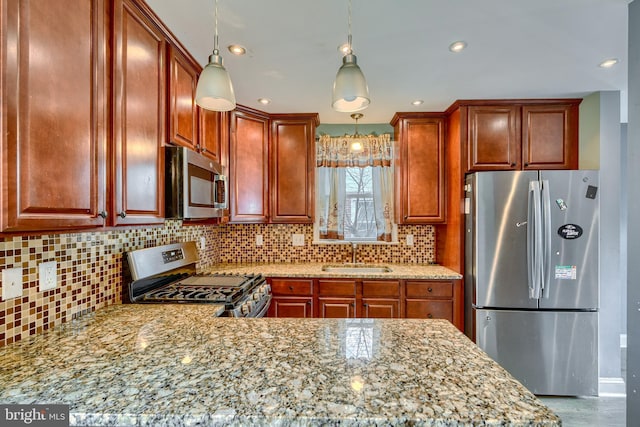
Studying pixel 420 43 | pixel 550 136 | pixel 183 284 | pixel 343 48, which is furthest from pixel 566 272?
pixel 183 284

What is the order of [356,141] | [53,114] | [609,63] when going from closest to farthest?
[53,114]
[609,63]
[356,141]

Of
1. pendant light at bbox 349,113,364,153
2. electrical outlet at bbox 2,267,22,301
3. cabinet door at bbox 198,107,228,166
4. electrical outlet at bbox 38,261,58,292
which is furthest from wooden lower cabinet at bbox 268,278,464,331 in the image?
electrical outlet at bbox 2,267,22,301

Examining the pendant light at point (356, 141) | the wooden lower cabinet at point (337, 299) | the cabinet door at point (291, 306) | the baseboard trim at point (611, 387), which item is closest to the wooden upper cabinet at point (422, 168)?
the pendant light at point (356, 141)

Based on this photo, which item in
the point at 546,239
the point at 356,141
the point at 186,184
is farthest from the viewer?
the point at 356,141

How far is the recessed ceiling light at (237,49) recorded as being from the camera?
176cm

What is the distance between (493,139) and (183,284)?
279cm

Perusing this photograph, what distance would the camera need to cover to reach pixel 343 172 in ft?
10.7

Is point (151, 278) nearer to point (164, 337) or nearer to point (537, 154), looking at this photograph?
point (164, 337)

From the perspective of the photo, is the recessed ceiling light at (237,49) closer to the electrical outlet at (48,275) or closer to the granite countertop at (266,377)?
the electrical outlet at (48,275)

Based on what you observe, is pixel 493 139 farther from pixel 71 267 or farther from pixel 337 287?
pixel 71 267

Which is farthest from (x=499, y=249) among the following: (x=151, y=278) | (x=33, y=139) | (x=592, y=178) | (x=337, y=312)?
(x=33, y=139)

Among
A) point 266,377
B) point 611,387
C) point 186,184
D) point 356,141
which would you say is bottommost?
point 611,387

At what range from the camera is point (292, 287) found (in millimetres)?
2609

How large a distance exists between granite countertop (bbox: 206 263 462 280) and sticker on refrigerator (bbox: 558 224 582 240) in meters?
0.82
